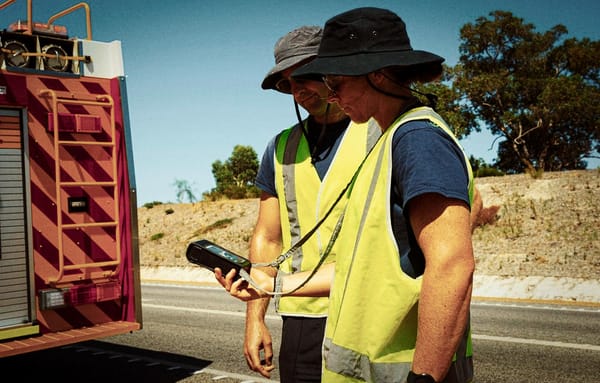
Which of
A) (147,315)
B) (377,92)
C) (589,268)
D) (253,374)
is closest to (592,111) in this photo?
(589,268)

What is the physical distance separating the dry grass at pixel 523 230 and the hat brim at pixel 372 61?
14133 millimetres

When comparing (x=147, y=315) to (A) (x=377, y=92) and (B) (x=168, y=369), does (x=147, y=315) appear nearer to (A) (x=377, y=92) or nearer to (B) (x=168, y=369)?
(B) (x=168, y=369)

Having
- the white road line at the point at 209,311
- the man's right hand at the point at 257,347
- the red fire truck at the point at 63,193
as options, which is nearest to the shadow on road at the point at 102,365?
the red fire truck at the point at 63,193

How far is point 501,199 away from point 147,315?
14740 millimetres

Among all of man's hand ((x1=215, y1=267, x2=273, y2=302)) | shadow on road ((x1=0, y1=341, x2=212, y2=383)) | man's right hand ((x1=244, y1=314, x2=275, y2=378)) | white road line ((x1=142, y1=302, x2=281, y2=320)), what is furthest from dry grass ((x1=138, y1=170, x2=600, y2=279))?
man's hand ((x1=215, y1=267, x2=273, y2=302))

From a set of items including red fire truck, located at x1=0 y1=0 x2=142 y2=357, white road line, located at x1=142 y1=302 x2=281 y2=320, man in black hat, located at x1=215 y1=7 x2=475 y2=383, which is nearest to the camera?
man in black hat, located at x1=215 y1=7 x2=475 y2=383

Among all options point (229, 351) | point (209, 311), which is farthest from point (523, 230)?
point (229, 351)

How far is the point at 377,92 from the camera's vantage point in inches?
84.0

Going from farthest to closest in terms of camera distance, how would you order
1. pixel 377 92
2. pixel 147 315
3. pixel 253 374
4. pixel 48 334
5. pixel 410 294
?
1. pixel 147 315
2. pixel 253 374
3. pixel 48 334
4. pixel 377 92
5. pixel 410 294

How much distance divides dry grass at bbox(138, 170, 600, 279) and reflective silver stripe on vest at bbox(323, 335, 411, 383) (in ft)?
46.2

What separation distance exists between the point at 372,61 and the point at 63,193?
478 cm

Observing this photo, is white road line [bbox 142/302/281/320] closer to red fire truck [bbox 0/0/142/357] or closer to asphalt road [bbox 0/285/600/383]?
asphalt road [bbox 0/285/600/383]

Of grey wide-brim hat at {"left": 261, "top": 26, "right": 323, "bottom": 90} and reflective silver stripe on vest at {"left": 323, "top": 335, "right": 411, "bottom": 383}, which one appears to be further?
grey wide-brim hat at {"left": 261, "top": 26, "right": 323, "bottom": 90}

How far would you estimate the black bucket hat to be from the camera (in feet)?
6.64
